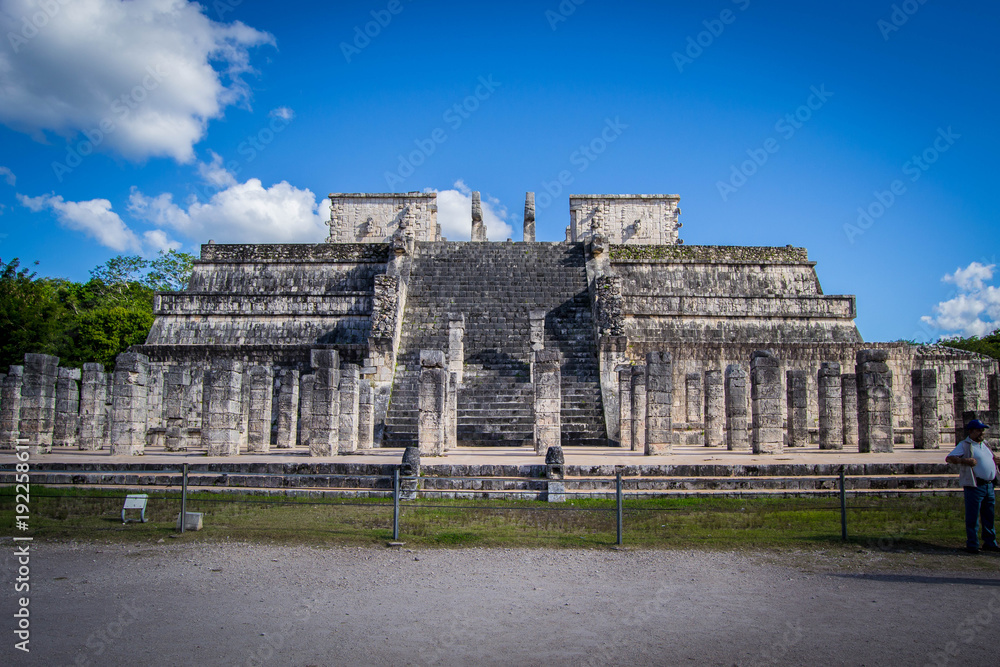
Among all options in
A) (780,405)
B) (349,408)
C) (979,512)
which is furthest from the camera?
(349,408)

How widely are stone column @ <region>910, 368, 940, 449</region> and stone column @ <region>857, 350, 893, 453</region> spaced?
113cm

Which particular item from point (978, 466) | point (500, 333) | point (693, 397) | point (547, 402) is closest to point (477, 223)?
point (500, 333)

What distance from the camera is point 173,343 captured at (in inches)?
966

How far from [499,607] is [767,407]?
36.4ft

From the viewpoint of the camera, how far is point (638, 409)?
53.7 feet

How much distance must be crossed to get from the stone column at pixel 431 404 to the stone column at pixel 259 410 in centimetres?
466

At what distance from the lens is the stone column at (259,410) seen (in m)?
16.8

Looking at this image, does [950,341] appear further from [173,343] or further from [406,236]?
[173,343]

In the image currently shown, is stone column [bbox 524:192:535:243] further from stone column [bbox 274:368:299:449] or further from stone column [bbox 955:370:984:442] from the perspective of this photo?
stone column [bbox 955:370:984:442]

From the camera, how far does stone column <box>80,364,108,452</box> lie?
1760cm

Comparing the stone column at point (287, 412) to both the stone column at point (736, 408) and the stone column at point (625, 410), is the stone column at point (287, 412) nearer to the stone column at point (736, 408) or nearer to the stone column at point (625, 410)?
the stone column at point (625, 410)

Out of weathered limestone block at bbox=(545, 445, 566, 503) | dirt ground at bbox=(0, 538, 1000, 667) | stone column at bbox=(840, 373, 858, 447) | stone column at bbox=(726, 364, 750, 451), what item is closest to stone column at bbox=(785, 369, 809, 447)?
stone column at bbox=(840, 373, 858, 447)

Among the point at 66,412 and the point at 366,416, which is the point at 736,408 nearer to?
the point at 366,416

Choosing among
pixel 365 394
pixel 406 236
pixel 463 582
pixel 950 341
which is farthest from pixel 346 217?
pixel 950 341
